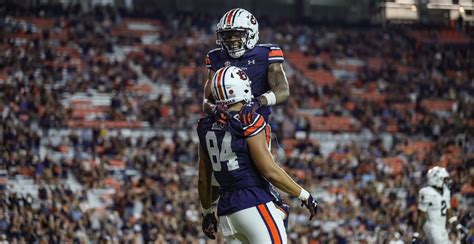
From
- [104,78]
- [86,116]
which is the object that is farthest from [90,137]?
[104,78]

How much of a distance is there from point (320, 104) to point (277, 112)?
2757 mm

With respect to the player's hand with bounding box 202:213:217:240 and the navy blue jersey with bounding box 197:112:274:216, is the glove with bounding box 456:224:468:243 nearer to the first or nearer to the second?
the player's hand with bounding box 202:213:217:240

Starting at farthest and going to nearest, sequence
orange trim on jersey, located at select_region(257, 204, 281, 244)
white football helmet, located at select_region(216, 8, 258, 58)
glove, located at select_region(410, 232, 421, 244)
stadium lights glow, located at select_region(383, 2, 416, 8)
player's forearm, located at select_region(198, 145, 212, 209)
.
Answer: stadium lights glow, located at select_region(383, 2, 416, 8) → glove, located at select_region(410, 232, 421, 244) → white football helmet, located at select_region(216, 8, 258, 58) → player's forearm, located at select_region(198, 145, 212, 209) → orange trim on jersey, located at select_region(257, 204, 281, 244)

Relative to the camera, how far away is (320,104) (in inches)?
1233

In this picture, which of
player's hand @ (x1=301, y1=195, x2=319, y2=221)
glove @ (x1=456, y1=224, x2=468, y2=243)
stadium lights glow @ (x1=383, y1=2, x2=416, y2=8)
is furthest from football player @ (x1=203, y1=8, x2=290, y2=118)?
stadium lights glow @ (x1=383, y1=2, x2=416, y2=8)

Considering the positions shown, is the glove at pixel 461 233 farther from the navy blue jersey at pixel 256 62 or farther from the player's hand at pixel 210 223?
the player's hand at pixel 210 223

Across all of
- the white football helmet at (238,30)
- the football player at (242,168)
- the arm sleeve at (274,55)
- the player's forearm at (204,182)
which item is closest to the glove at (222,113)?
the football player at (242,168)

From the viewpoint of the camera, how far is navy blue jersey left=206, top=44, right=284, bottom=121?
8.32m

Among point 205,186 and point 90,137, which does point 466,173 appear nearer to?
point 90,137

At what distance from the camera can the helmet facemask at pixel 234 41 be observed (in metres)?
8.03

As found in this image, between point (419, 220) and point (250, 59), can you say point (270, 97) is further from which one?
point (419, 220)

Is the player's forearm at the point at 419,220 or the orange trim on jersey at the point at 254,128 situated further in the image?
the player's forearm at the point at 419,220

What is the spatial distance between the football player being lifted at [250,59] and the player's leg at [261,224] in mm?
719

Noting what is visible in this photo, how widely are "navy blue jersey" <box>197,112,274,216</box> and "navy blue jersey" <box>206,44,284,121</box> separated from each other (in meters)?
0.97
